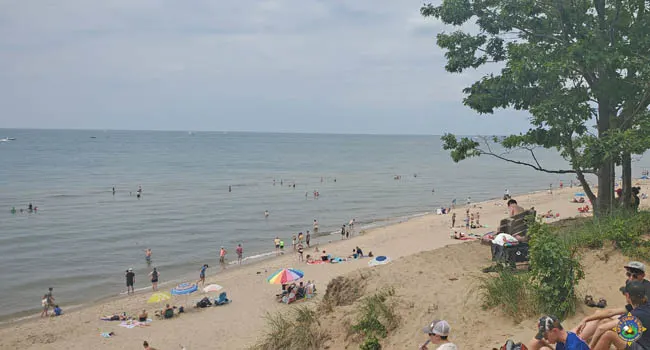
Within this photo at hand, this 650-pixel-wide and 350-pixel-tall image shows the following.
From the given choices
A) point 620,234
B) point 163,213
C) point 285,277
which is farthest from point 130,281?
point 163,213

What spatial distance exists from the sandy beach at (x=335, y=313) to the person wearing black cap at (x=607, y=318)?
131 cm

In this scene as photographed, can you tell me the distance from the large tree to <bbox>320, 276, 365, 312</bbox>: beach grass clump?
4.79 meters

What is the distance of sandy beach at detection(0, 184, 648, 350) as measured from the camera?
9.09 metres

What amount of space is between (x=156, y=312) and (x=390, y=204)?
36.5 m

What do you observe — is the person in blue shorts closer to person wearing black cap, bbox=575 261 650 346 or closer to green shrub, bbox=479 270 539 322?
person wearing black cap, bbox=575 261 650 346

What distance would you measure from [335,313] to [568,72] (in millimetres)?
8070

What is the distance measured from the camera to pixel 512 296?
28.4 ft

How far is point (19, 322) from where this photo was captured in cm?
2062

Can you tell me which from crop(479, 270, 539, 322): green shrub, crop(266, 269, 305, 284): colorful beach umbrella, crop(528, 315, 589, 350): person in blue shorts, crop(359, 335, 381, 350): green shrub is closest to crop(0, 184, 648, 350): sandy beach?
crop(479, 270, 539, 322): green shrub

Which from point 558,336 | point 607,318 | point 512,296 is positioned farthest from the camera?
point 512,296

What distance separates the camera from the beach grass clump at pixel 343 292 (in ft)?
38.5

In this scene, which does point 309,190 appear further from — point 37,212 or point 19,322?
point 19,322

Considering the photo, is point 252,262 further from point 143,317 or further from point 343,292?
point 343,292

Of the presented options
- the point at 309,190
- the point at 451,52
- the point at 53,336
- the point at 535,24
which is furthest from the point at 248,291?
the point at 309,190
